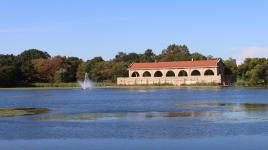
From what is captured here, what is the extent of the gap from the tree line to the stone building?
5.18 metres

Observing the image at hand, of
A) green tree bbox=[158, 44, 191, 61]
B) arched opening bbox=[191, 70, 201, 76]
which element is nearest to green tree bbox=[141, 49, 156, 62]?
green tree bbox=[158, 44, 191, 61]

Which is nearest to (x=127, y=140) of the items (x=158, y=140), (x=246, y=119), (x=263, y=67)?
(x=158, y=140)

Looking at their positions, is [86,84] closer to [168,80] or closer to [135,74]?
[135,74]

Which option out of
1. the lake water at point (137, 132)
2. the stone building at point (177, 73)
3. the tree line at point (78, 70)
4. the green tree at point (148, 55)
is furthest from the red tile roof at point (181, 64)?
the lake water at point (137, 132)

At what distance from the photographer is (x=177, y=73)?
5153 inches

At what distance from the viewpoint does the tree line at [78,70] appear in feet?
394

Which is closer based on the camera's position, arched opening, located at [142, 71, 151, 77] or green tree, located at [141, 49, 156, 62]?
arched opening, located at [142, 71, 151, 77]

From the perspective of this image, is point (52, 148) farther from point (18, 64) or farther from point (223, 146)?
point (18, 64)

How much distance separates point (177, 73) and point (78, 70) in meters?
27.3

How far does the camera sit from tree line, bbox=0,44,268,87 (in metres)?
120

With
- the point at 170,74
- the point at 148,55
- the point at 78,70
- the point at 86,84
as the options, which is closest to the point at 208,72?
the point at 170,74

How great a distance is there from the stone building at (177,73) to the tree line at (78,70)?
5.18 meters

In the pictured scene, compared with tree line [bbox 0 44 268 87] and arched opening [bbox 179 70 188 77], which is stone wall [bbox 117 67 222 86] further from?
tree line [bbox 0 44 268 87]

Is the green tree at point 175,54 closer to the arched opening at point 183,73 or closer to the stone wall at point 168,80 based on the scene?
the arched opening at point 183,73
